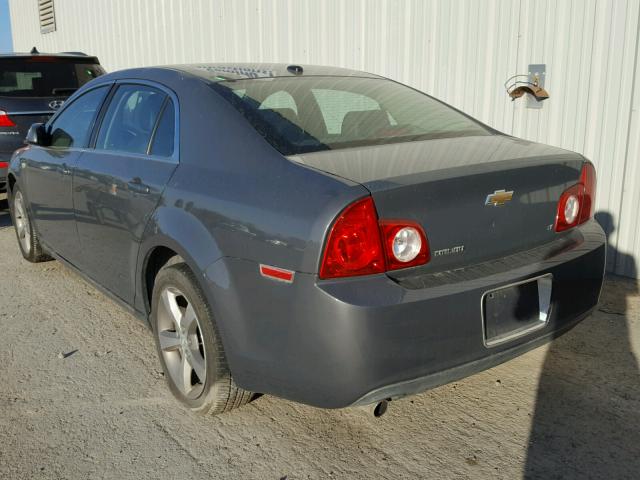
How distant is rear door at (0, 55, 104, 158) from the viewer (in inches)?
270

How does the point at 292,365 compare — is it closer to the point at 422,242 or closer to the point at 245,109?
the point at 422,242

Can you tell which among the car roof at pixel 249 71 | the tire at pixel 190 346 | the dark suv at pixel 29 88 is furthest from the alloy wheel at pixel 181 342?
the dark suv at pixel 29 88

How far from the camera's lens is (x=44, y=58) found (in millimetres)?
7469

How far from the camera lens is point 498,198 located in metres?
2.58

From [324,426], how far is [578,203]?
149cm

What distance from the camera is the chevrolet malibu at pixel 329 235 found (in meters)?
2.31

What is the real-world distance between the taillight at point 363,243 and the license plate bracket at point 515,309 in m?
0.39

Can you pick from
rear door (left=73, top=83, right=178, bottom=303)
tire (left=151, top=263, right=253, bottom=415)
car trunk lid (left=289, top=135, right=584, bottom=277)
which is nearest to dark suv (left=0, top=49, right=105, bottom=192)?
rear door (left=73, top=83, right=178, bottom=303)

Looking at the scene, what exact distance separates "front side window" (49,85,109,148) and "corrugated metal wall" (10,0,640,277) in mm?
3080

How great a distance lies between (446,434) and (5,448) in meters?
1.88

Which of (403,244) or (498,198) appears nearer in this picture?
(403,244)

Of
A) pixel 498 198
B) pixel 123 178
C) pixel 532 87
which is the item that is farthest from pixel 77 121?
A: pixel 532 87

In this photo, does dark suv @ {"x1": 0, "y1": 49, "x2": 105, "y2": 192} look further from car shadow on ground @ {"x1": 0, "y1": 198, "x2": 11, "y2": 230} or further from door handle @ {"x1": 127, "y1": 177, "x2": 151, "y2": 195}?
door handle @ {"x1": 127, "y1": 177, "x2": 151, "y2": 195}

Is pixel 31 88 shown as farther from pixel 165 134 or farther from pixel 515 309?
pixel 515 309
